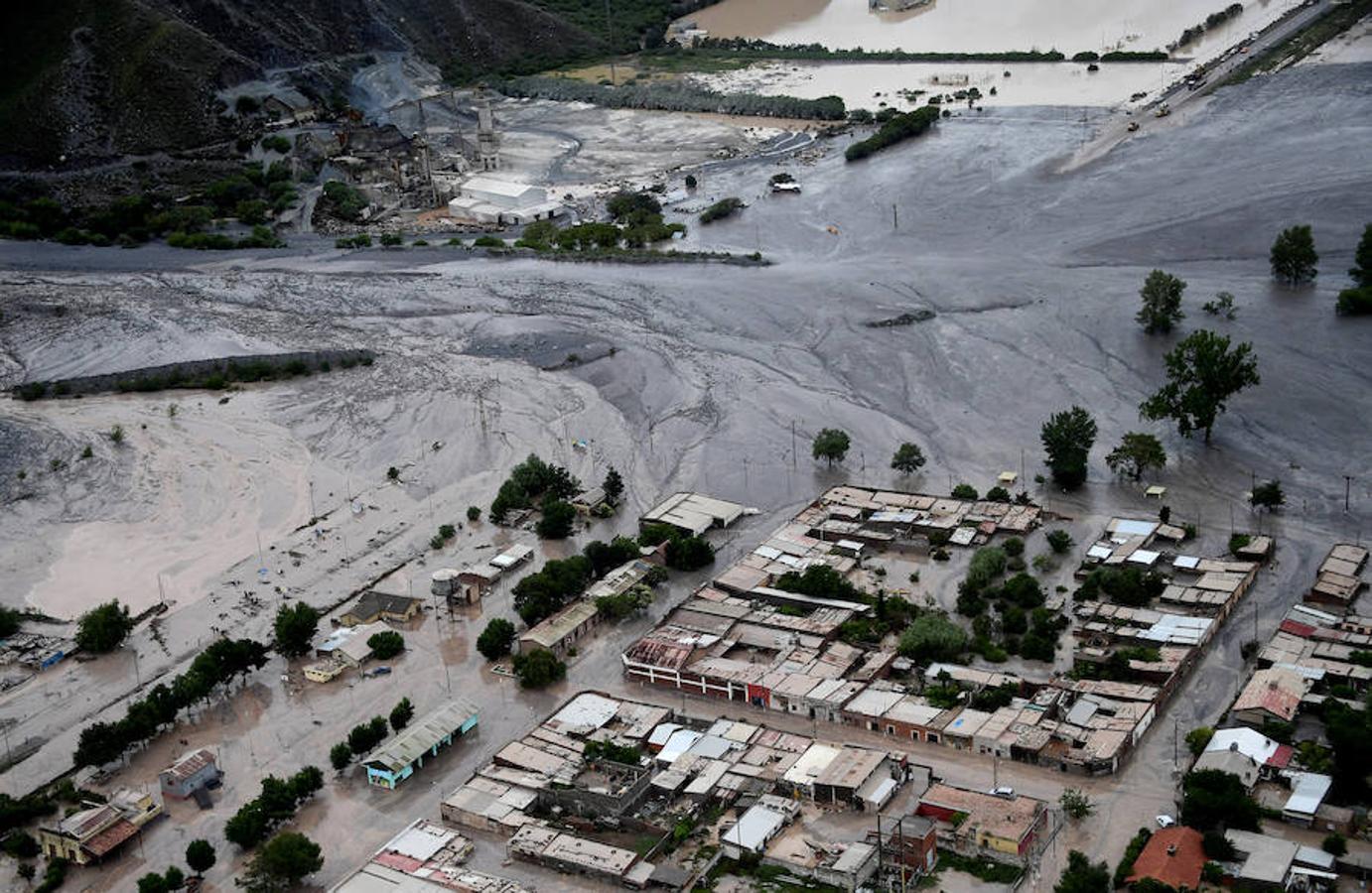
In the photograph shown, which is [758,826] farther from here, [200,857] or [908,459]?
[908,459]

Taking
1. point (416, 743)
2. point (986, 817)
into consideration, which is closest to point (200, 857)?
point (416, 743)

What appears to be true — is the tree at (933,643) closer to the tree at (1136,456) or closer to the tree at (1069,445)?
the tree at (1069,445)

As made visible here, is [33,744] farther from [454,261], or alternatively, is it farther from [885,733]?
[454,261]

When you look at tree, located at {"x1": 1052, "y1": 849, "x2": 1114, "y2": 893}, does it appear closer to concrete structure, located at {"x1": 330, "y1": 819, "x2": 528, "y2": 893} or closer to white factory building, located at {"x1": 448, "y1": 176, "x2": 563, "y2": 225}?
concrete structure, located at {"x1": 330, "y1": 819, "x2": 528, "y2": 893}

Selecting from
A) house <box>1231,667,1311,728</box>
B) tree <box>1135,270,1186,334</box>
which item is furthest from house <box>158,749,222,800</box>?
tree <box>1135,270,1186,334</box>

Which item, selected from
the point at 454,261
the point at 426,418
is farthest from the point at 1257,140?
the point at 426,418

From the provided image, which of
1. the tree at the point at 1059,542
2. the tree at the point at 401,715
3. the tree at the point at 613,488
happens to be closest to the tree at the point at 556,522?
the tree at the point at 613,488
